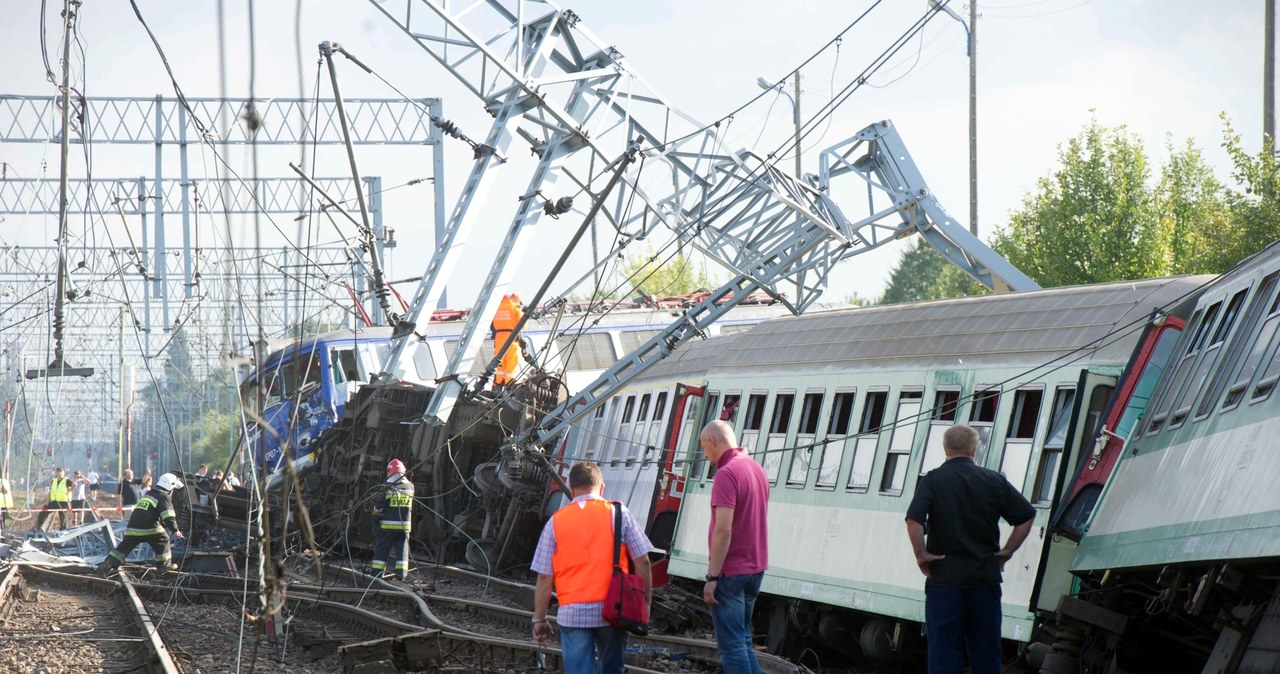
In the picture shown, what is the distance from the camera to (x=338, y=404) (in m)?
31.3

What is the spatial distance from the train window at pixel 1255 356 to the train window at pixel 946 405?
4.26m

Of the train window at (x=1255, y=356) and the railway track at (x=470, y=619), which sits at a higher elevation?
the train window at (x=1255, y=356)

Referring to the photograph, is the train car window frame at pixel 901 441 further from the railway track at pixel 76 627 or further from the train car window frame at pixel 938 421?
the railway track at pixel 76 627

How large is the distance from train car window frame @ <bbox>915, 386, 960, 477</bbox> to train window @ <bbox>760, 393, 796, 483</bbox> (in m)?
2.81

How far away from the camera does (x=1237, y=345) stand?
28.7 ft

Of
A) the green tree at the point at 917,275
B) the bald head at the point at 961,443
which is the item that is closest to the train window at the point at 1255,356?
the bald head at the point at 961,443

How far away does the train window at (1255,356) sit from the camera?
26.7 ft

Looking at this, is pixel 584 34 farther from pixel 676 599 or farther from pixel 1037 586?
pixel 1037 586

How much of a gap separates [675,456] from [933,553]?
399 inches

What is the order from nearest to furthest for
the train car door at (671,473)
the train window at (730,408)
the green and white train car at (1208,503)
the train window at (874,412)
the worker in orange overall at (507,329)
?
the green and white train car at (1208,503)
the train window at (874,412)
the train window at (730,408)
the train car door at (671,473)
the worker in orange overall at (507,329)

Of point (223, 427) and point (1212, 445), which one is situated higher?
point (1212, 445)

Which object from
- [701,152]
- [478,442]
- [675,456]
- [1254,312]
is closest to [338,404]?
[478,442]

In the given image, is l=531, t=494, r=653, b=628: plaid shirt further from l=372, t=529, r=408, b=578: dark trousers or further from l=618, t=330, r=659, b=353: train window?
l=618, t=330, r=659, b=353: train window

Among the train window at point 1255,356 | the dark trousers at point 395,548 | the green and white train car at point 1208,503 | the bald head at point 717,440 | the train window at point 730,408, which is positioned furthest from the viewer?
the dark trousers at point 395,548
